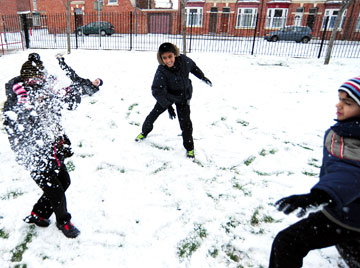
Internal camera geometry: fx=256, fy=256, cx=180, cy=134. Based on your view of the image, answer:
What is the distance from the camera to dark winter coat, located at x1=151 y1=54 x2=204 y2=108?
136 inches

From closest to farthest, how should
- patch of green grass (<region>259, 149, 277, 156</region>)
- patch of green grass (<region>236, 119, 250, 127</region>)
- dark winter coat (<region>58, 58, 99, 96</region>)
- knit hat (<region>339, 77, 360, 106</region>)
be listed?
knit hat (<region>339, 77, 360, 106</region>) < dark winter coat (<region>58, 58, 99, 96</region>) < patch of green grass (<region>259, 149, 277, 156</region>) < patch of green grass (<region>236, 119, 250, 127</region>)

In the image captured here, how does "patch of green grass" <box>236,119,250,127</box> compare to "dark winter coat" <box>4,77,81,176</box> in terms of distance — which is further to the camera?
"patch of green grass" <box>236,119,250,127</box>

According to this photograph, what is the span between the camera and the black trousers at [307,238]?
61.8 inches

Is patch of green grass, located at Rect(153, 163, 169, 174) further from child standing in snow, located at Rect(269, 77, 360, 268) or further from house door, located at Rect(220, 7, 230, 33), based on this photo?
house door, located at Rect(220, 7, 230, 33)

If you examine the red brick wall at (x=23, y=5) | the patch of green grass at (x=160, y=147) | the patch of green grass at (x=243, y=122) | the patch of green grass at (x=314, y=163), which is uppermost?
the red brick wall at (x=23, y=5)

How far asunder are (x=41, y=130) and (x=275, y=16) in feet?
106

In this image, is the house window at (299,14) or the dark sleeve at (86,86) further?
the house window at (299,14)

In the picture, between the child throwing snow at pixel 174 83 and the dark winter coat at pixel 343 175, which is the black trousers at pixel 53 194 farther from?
the dark winter coat at pixel 343 175

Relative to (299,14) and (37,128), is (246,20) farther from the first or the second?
(37,128)

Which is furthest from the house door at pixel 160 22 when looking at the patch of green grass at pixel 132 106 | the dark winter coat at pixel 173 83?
the dark winter coat at pixel 173 83

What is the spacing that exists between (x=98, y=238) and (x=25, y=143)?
3.55ft

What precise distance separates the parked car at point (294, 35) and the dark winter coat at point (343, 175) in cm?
2283

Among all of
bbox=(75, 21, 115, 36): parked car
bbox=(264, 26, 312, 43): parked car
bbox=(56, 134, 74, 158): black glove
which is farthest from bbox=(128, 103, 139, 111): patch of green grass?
bbox=(75, 21, 115, 36): parked car

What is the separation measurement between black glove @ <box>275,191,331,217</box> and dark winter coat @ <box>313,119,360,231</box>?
0.16 feet
